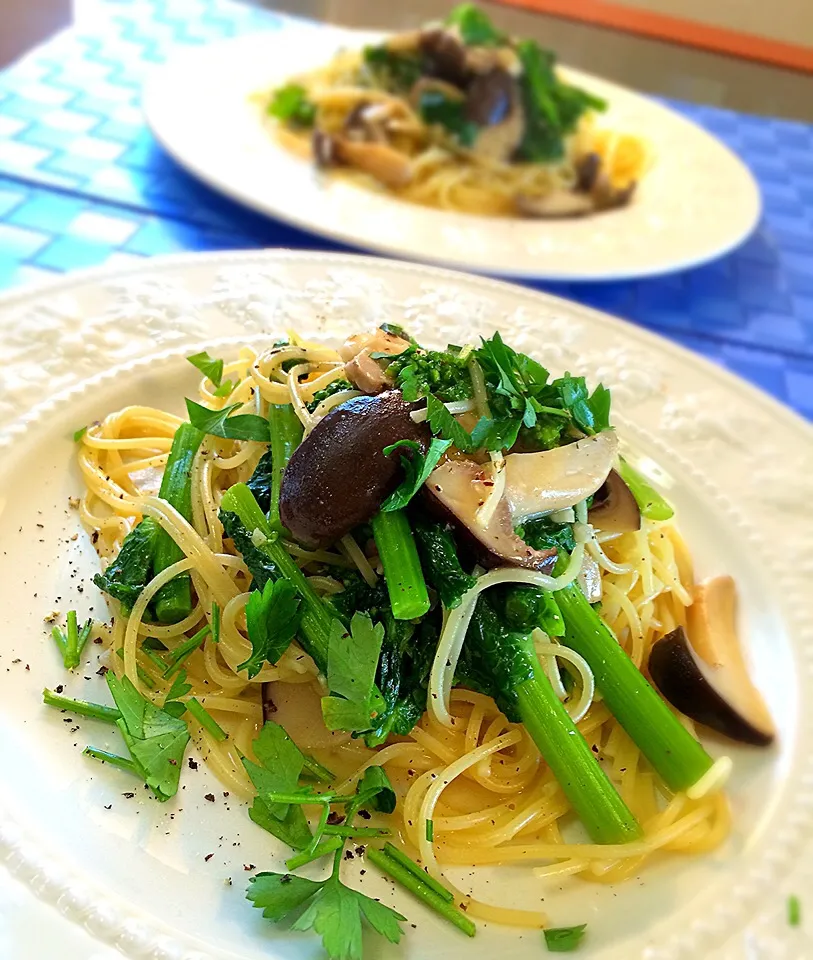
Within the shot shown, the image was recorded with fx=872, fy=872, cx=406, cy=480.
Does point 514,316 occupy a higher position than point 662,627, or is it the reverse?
point 514,316

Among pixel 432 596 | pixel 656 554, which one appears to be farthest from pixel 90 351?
pixel 656 554

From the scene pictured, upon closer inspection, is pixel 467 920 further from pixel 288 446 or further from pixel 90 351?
pixel 90 351

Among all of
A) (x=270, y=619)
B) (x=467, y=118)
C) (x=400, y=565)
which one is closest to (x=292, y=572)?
(x=270, y=619)

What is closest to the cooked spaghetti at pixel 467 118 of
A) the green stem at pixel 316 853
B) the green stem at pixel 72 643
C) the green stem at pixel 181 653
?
the green stem at pixel 181 653

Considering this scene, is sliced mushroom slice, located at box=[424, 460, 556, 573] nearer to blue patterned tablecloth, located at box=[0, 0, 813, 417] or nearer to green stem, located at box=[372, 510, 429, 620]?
green stem, located at box=[372, 510, 429, 620]

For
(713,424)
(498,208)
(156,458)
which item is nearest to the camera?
(156,458)

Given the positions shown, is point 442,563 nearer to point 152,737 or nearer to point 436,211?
point 152,737

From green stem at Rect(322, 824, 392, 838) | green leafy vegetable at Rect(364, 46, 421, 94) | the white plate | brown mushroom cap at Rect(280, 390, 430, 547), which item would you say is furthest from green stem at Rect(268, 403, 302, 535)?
green leafy vegetable at Rect(364, 46, 421, 94)
